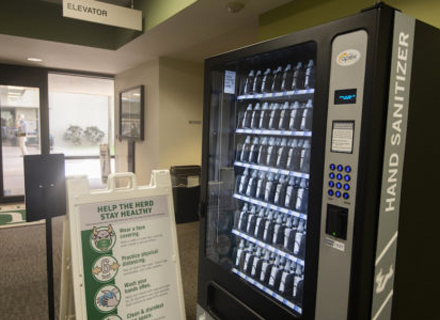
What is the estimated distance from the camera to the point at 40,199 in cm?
199

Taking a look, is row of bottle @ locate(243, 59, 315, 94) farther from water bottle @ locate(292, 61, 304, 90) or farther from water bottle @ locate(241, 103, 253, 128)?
water bottle @ locate(241, 103, 253, 128)

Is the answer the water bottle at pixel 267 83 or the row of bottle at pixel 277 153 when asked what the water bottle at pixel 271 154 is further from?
the water bottle at pixel 267 83

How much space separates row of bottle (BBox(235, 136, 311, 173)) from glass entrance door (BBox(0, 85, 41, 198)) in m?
5.21

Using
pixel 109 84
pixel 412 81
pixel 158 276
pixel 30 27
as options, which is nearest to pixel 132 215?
pixel 158 276

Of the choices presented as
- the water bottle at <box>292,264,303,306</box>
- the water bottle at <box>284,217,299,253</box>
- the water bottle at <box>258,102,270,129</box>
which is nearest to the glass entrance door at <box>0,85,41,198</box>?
the water bottle at <box>258,102,270,129</box>

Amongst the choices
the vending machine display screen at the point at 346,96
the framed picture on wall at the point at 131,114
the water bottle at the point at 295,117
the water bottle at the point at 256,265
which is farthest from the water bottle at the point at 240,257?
the framed picture on wall at the point at 131,114

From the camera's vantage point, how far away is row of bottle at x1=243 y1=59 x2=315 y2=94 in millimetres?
1674

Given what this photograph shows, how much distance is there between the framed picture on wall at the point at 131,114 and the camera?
5.08 metres

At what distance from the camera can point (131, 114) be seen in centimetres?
545

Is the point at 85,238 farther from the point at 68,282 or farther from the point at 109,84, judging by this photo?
the point at 109,84

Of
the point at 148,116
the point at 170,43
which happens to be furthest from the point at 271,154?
the point at 148,116

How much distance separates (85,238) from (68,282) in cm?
30

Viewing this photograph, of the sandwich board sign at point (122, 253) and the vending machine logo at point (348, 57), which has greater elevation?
the vending machine logo at point (348, 57)

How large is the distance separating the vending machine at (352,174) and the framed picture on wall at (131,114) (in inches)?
134
